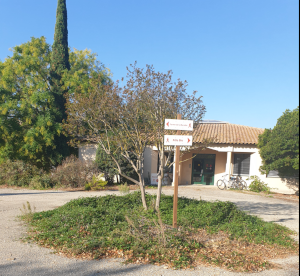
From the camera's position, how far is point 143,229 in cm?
561

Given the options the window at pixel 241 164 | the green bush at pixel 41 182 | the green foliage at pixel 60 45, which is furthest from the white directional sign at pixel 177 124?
the green foliage at pixel 60 45

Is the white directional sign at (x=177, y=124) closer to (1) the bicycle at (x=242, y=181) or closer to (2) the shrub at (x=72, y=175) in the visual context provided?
(2) the shrub at (x=72, y=175)

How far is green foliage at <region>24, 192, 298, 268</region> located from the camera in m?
4.73

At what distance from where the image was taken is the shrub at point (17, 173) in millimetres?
14344

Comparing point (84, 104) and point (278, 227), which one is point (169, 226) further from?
point (84, 104)

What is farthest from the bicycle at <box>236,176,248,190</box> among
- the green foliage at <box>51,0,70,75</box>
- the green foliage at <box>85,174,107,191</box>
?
the green foliage at <box>51,0,70,75</box>

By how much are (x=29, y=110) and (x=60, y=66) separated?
395 cm

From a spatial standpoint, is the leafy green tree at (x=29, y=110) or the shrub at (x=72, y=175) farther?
the leafy green tree at (x=29, y=110)

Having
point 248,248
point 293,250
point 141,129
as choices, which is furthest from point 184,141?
point 293,250

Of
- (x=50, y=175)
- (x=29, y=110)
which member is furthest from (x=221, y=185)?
(x=29, y=110)

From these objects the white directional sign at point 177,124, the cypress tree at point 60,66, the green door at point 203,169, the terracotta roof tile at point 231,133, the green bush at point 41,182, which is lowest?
the green bush at point 41,182

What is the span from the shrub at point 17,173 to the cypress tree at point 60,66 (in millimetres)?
2079

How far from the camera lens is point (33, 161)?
645 inches

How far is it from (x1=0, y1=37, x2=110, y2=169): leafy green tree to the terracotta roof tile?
29.3 feet
